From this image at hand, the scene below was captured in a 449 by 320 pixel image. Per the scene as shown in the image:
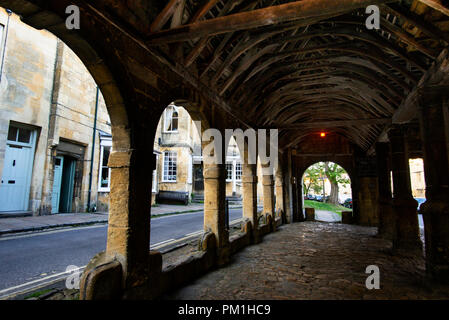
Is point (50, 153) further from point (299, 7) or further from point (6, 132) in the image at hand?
point (299, 7)

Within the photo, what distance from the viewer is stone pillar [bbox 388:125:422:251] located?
223 inches

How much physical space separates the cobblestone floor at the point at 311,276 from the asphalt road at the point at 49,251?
6.52 feet

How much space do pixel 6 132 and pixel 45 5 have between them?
7.58 m

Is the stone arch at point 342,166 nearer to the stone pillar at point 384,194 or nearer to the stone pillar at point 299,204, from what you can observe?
the stone pillar at point 299,204

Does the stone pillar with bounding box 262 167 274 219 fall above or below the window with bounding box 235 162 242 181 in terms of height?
below

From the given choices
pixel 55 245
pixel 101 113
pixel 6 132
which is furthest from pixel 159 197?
pixel 55 245

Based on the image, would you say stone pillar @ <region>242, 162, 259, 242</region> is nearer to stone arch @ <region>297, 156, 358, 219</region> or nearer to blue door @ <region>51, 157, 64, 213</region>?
stone arch @ <region>297, 156, 358, 219</region>

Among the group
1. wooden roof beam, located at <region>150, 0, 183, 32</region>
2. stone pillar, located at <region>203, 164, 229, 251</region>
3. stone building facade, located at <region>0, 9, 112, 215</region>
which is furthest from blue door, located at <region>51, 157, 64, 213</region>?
wooden roof beam, located at <region>150, 0, 183, 32</region>

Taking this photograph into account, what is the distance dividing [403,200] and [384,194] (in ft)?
7.13

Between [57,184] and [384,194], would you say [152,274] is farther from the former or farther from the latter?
[57,184]

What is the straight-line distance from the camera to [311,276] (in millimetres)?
3873

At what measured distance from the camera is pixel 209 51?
4043 mm

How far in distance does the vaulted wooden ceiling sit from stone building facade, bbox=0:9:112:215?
23.1ft

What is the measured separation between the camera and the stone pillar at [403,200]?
223 inches
